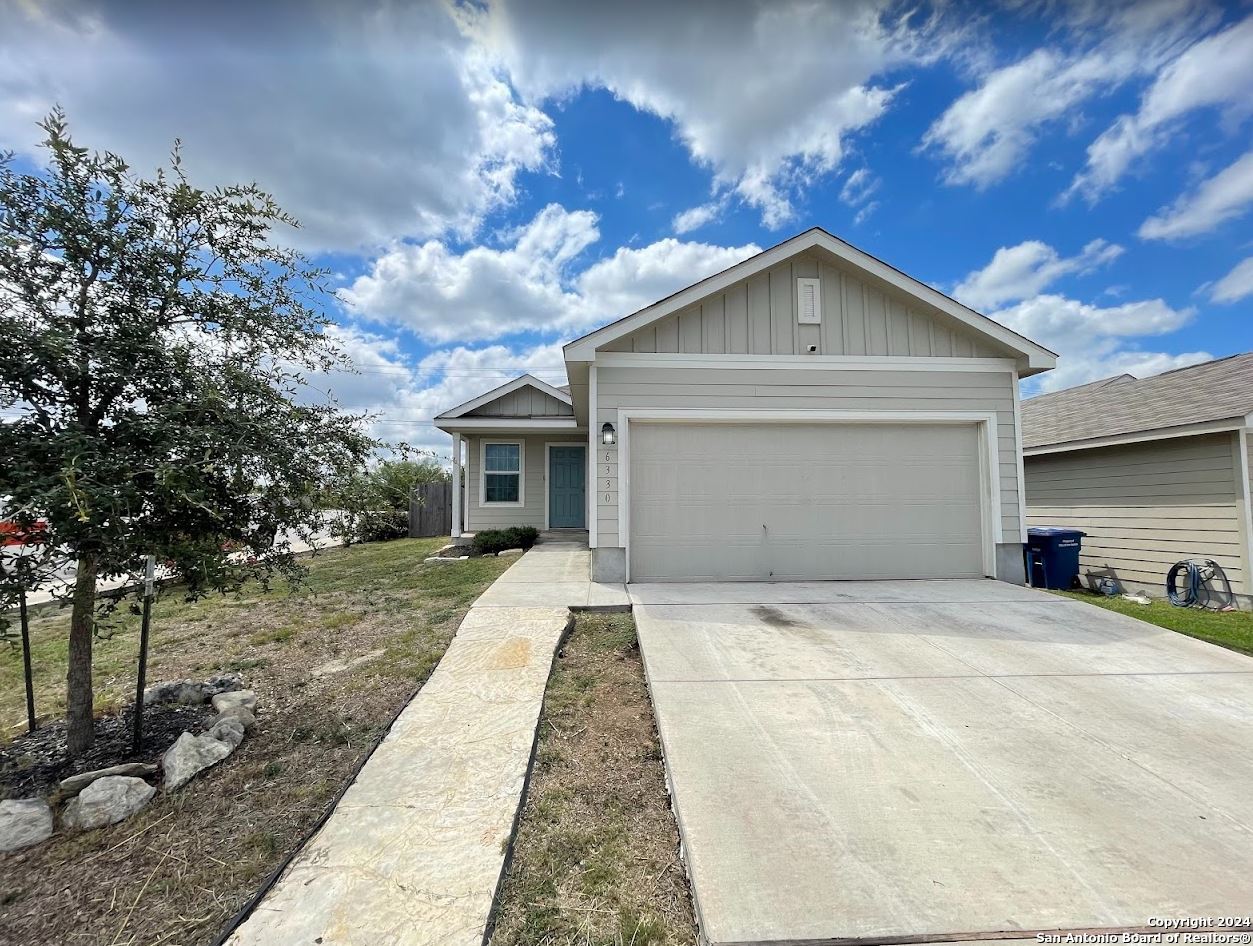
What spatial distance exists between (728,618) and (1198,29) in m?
8.03

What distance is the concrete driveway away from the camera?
171 cm

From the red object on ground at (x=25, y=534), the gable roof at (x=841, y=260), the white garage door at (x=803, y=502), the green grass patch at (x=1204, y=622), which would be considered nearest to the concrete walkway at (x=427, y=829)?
the red object on ground at (x=25, y=534)

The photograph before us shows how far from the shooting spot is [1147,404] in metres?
8.59

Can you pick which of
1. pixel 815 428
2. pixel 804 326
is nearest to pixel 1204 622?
pixel 815 428

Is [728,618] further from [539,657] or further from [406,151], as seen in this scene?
[406,151]

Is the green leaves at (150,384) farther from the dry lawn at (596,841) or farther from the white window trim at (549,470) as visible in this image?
the white window trim at (549,470)

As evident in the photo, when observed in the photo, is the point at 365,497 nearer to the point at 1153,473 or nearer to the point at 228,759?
the point at 228,759

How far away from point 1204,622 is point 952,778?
596cm

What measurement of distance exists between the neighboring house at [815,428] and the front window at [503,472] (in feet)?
18.5

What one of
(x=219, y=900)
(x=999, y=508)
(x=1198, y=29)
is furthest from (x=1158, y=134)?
(x=219, y=900)

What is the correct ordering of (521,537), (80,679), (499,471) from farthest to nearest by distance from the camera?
(499,471)
(521,537)
(80,679)

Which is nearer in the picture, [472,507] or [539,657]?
[539,657]

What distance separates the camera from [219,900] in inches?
70.6

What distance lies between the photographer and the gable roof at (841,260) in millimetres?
6445
